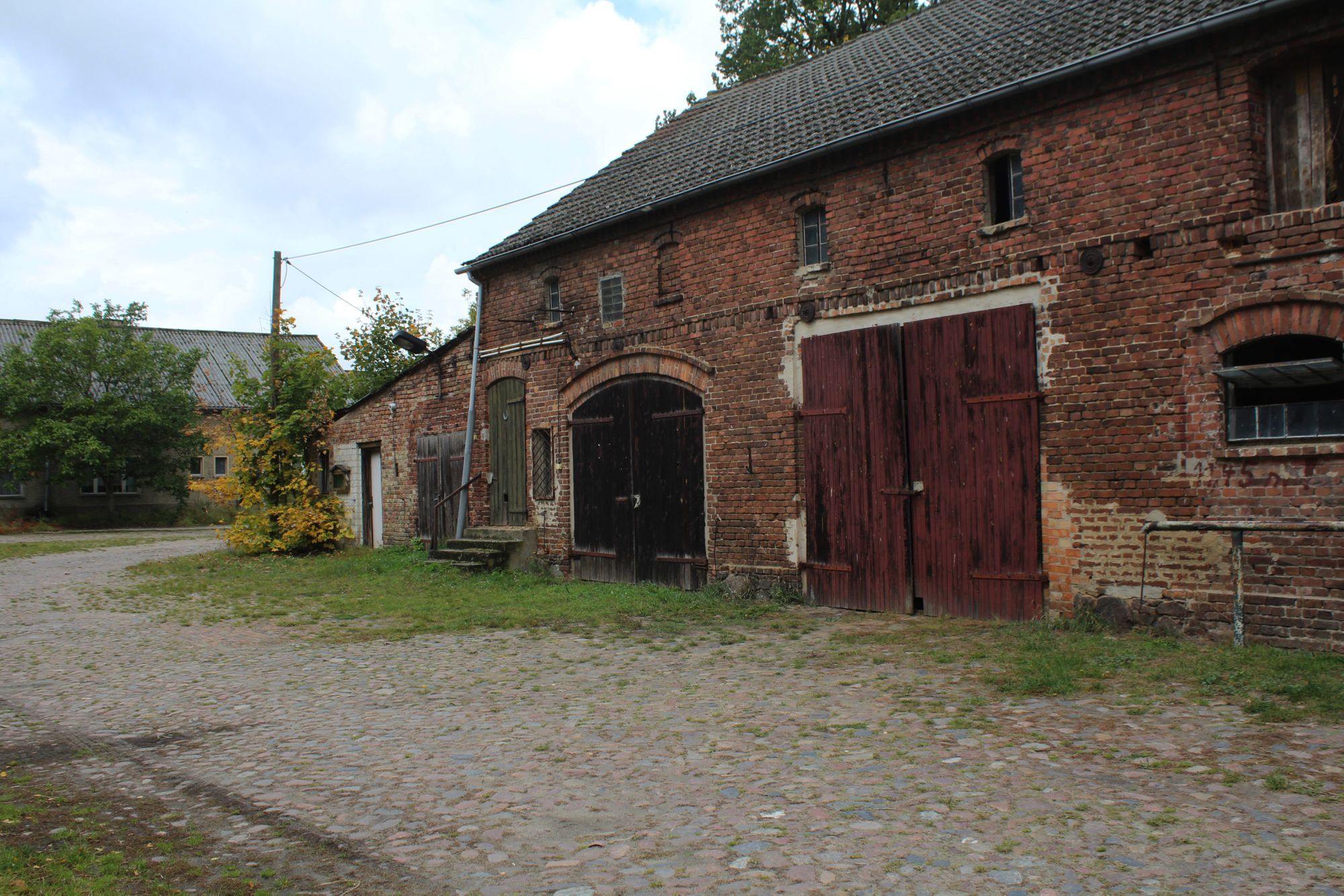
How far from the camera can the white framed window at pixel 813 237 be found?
39.0ft

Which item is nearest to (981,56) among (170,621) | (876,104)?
(876,104)

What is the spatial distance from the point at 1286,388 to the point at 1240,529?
1307 mm

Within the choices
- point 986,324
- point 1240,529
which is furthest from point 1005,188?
point 1240,529

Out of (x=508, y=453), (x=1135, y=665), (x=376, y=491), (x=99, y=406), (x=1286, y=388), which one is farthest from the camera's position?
(x=99, y=406)

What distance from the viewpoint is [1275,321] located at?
26.2ft

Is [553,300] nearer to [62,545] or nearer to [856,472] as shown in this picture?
[856,472]

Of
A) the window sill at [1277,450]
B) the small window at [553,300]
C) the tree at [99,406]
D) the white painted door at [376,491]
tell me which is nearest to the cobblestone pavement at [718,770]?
the window sill at [1277,450]

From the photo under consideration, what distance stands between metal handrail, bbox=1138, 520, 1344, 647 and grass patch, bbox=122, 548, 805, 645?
12.9 feet

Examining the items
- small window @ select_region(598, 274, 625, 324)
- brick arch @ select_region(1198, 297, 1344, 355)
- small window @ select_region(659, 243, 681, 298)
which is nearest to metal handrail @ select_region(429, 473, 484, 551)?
small window @ select_region(598, 274, 625, 324)

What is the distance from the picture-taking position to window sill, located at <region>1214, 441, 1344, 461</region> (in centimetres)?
769

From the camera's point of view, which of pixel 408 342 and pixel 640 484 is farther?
pixel 408 342

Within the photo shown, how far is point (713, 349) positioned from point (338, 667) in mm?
6462

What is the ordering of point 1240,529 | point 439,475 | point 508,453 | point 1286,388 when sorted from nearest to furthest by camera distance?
point 1240,529
point 1286,388
point 508,453
point 439,475

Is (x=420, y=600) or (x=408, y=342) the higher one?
(x=408, y=342)
